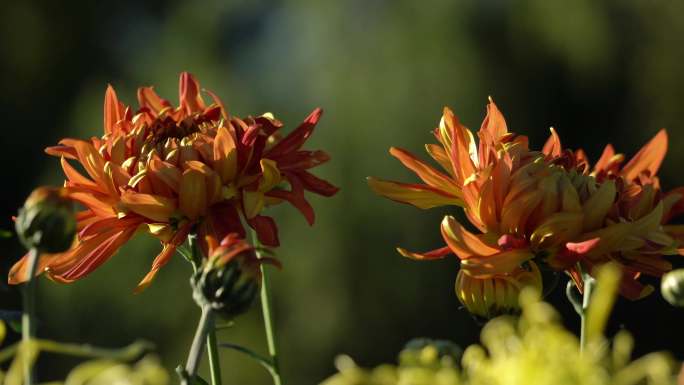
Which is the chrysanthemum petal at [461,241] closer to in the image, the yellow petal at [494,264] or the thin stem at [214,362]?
the yellow petal at [494,264]

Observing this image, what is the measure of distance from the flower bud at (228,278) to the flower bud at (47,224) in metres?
0.07

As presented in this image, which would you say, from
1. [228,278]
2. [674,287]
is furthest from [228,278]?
[674,287]

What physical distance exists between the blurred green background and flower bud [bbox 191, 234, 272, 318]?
4.83 meters

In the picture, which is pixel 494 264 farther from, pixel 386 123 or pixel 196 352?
pixel 386 123

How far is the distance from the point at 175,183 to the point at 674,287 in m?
0.36

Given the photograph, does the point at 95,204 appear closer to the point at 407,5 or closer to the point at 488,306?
the point at 488,306

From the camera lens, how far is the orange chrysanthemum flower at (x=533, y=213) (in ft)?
2.80

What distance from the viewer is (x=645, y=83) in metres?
6.09

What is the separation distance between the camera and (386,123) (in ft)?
19.4

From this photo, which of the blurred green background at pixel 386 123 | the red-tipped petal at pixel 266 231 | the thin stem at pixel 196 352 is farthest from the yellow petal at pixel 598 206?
the blurred green background at pixel 386 123

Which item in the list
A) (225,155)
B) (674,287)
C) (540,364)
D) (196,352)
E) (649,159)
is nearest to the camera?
(540,364)

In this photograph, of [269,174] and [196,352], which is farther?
[269,174]

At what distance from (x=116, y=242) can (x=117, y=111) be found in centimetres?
14

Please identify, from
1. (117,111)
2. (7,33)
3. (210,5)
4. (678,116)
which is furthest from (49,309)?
(117,111)
